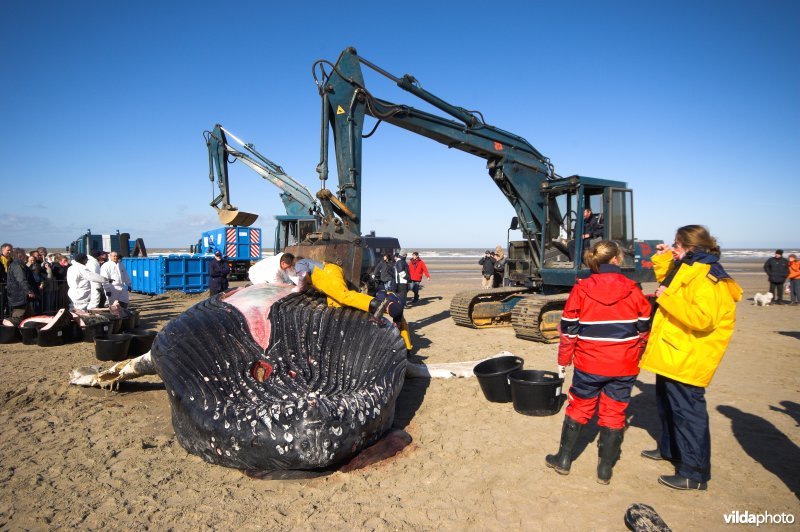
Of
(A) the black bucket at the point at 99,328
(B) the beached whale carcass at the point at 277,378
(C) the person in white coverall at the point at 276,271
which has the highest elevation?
(C) the person in white coverall at the point at 276,271

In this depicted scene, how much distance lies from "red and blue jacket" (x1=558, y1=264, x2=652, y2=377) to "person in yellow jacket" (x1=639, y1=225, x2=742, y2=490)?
0.54 ft

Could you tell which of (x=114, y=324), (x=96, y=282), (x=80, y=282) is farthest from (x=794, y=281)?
(x=80, y=282)

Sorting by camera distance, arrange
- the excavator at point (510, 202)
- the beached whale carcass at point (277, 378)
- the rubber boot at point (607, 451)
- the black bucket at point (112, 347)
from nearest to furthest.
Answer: the beached whale carcass at point (277, 378) → the rubber boot at point (607, 451) → the black bucket at point (112, 347) → the excavator at point (510, 202)

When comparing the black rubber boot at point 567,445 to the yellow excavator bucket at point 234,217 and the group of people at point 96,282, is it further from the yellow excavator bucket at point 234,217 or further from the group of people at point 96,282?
the yellow excavator bucket at point 234,217

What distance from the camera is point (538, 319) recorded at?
28.5 feet

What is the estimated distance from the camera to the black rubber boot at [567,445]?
3669mm

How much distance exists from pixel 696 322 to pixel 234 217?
1338 centimetres

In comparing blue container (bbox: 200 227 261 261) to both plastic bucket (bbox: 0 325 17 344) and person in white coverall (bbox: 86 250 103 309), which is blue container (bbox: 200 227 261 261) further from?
plastic bucket (bbox: 0 325 17 344)

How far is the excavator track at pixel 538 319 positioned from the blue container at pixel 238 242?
52.4 ft

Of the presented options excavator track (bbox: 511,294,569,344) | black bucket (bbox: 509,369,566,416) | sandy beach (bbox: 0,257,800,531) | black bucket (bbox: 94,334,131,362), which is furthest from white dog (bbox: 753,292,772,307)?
black bucket (bbox: 94,334,131,362)

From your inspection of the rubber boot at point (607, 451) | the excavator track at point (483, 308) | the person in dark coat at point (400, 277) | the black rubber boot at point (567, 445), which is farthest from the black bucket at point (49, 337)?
the rubber boot at point (607, 451)

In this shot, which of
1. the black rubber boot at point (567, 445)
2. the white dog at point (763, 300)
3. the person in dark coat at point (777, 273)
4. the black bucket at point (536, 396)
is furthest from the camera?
the person in dark coat at point (777, 273)

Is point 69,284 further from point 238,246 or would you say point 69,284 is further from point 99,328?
point 238,246

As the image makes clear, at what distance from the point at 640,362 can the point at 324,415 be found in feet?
7.83
